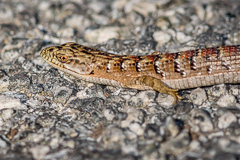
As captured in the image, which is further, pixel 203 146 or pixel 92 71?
pixel 92 71

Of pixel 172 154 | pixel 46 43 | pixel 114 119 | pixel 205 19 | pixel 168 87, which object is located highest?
pixel 205 19

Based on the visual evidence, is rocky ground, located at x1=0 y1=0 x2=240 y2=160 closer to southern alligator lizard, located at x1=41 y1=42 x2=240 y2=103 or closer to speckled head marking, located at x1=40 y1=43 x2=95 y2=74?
southern alligator lizard, located at x1=41 y1=42 x2=240 y2=103

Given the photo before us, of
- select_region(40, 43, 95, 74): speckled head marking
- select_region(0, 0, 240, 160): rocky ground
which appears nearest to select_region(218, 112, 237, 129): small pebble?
select_region(0, 0, 240, 160): rocky ground

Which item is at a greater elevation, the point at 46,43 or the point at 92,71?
the point at 46,43

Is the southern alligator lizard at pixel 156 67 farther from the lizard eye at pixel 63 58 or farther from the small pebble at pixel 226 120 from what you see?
the small pebble at pixel 226 120

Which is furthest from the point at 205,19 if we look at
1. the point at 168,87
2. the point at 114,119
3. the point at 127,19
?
the point at 114,119

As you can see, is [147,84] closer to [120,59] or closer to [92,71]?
[120,59]
